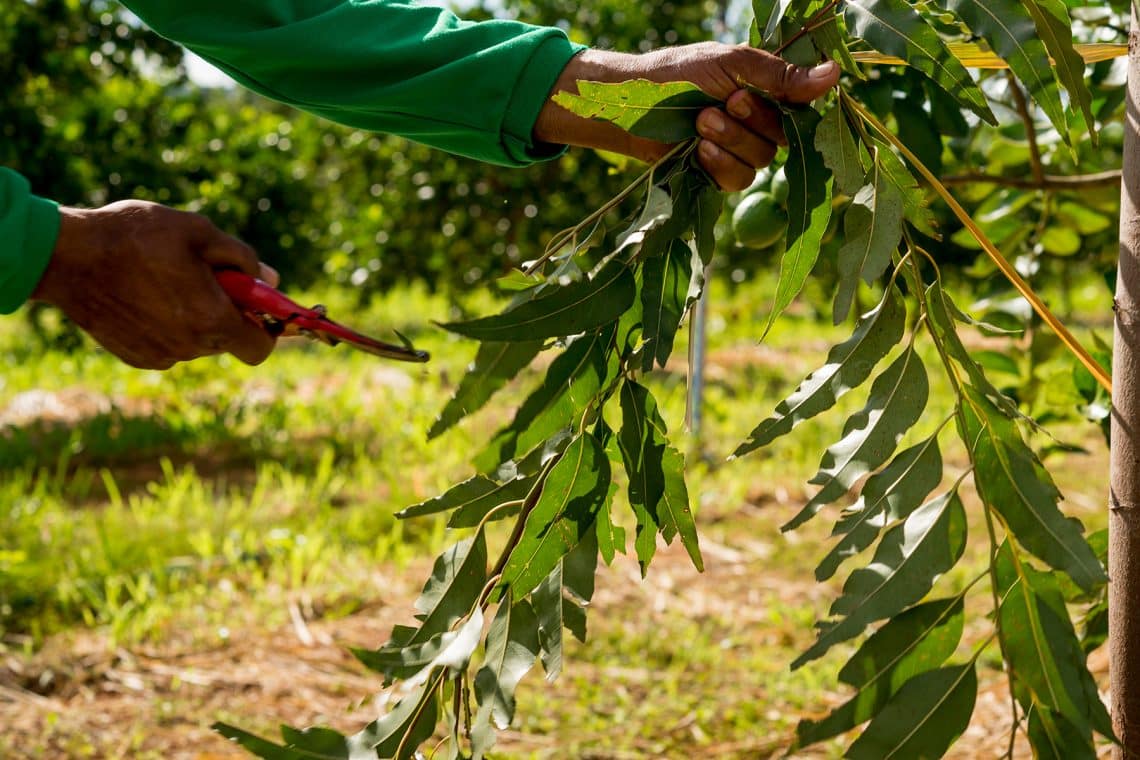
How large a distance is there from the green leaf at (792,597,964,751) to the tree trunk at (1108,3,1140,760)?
17 cm

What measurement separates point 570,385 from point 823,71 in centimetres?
36

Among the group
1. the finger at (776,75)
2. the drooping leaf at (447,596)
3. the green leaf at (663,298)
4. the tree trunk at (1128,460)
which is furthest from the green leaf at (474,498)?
the tree trunk at (1128,460)

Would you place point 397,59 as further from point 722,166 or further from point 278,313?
point 722,166

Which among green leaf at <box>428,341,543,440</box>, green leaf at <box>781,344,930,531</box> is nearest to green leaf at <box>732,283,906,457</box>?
green leaf at <box>781,344,930,531</box>

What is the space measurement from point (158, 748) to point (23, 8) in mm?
3582

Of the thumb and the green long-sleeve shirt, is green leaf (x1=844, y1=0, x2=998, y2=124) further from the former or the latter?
the green long-sleeve shirt

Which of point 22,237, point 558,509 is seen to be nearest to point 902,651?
point 558,509

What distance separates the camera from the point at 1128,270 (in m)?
1.06

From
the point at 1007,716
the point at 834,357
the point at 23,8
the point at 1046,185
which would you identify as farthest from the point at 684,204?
the point at 23,8

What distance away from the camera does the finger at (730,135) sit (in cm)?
104

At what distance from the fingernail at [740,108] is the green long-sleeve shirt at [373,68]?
0.25m

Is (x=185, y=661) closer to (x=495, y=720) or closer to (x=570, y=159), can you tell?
(x=495, y=720)

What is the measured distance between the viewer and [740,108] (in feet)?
3.39

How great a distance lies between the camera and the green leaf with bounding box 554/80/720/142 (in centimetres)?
100
